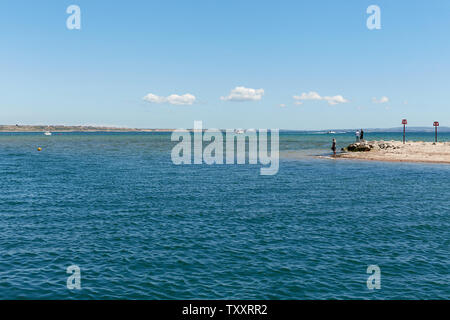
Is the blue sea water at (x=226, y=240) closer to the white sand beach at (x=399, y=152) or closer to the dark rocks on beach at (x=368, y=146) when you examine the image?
the white sand beach at (x=399, y=152)

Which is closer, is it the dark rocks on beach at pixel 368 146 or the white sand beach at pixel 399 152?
the white sand beach at pixel 399 152

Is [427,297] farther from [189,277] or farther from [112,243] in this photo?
[112,243]

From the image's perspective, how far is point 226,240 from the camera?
2069cm

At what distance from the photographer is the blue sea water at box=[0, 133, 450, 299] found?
49.5ft

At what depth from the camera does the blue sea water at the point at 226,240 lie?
15094 millimetres

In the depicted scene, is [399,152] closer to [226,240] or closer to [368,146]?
[368,146]

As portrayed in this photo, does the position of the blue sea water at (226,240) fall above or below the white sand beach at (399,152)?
below

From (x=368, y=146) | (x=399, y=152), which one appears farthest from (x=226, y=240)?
(x=368, y=146)

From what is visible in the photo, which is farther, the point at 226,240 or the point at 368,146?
the point at 368,146

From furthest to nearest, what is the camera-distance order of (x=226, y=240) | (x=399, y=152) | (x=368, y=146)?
(x=368, y=146)
(x=399, y=152)
(x=226, y=240)

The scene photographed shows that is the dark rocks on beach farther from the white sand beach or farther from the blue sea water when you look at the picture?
the blue sea water

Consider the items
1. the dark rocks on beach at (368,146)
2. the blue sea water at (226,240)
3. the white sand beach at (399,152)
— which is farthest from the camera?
the dark rocks on beach at (368,146)

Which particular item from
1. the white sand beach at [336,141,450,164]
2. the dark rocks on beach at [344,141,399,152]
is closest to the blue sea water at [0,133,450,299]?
the white sand beach at [336,141,450,164]

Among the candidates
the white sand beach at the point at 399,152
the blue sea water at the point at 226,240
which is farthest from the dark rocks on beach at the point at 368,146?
the blue sea water at the point at 226,240
